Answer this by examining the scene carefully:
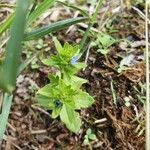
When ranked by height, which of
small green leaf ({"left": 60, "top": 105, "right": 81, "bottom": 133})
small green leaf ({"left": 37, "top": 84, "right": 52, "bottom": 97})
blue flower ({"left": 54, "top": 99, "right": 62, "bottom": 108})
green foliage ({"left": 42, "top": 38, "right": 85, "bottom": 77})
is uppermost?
green foliage ({"left": 42, "top": 38, "right": 85, "bottom": 77})

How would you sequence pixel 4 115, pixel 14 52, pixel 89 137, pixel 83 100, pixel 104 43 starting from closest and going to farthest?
pixel 14 52 < pixel 4 115 < pixel 83 100 < pixel 89 137 < pixel 104 43

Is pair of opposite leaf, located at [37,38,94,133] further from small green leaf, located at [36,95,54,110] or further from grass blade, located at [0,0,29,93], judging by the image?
grass blade, located at [0,0,29,93]

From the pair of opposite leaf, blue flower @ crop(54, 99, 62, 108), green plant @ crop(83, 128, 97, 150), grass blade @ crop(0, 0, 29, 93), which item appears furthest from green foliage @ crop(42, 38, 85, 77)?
grass blade @ crop(0, 0, 29, 93)

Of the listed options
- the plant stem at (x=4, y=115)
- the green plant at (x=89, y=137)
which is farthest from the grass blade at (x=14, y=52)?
the green plant at (x=89, y=137)

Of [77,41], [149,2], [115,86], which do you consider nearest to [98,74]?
[115,86]

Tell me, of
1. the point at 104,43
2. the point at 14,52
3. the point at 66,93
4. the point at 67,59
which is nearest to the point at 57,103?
the point at 66,93

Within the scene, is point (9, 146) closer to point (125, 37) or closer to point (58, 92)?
point (58, 92)

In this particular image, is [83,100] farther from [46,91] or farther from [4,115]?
[4,115]
